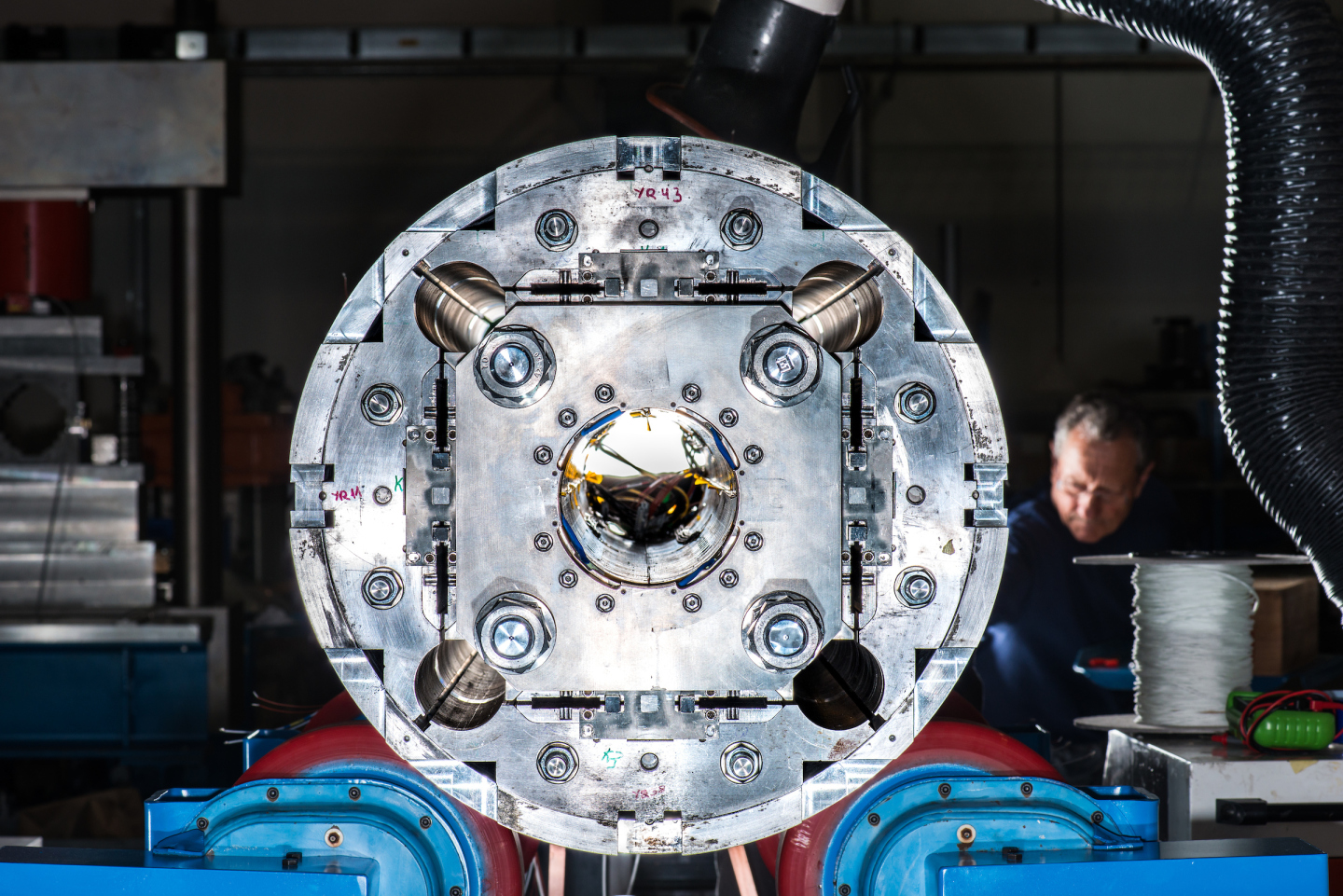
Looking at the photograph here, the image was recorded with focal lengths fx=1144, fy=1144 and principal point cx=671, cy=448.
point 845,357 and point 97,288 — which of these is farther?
point 97,288

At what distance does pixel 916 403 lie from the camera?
1.21 metres

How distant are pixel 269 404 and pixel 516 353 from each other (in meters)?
4.34

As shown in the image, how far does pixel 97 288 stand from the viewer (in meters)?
5.91

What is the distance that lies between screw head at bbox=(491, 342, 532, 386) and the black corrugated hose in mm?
852

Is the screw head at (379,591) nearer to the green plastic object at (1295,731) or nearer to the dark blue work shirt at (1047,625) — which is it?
the green plastic object at (1295,731)

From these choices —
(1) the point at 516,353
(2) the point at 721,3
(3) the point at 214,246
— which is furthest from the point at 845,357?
(3) the point at 214,246

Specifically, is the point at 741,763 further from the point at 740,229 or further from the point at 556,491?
the point at 740,229

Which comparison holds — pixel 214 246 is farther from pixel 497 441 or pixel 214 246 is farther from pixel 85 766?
pixel 497 441

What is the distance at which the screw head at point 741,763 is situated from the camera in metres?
1.20

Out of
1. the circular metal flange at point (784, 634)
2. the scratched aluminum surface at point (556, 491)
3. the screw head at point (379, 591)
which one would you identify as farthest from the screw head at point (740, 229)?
the screw head at point (379, 591)

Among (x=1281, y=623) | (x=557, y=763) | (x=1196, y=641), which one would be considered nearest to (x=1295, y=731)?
(x=1196, y=641)

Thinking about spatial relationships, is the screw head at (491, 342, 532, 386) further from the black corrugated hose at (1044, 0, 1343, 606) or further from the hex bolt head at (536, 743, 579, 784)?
the black corrugated hose at (1044, 0, 1343, 606)

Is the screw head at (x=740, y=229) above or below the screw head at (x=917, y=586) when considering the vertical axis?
above

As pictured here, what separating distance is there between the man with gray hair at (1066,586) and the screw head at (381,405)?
1.87m
